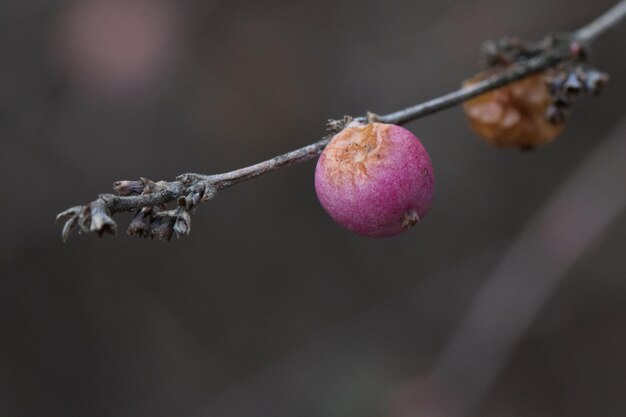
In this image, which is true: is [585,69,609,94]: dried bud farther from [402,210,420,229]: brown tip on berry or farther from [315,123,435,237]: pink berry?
[402,210,420,229]: brown tip on berry

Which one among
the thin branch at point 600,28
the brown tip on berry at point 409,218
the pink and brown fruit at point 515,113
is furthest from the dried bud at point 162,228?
the thin branch at point 600,28

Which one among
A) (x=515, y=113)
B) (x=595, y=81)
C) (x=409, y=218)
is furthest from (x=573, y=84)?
(x=409, y=218)

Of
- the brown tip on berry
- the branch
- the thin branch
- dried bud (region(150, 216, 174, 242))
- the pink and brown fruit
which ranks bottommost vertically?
the brown tip on berry

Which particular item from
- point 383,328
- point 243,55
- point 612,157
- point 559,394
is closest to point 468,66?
point 612,157

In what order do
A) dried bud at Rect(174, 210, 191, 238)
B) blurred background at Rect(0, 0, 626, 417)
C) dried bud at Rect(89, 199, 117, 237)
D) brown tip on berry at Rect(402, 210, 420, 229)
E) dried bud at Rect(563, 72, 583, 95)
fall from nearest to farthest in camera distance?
dried bud at Rect(89, 199, 117, 237), dried bud at Rect(174, 210, 191, 238), brown tip on berry at Rect(402, 210, 420, 229), dried bud at Rect(563, 72, 583, 95), blurred background at Rect(0, 0, 626, 417)

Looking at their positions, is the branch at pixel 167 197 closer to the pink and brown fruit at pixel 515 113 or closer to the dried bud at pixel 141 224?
the dried bud at pixel 141 224

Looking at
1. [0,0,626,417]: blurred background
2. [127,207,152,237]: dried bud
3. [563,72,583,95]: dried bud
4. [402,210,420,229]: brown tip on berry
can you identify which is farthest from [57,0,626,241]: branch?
[0,0,626,417]: blurred background
